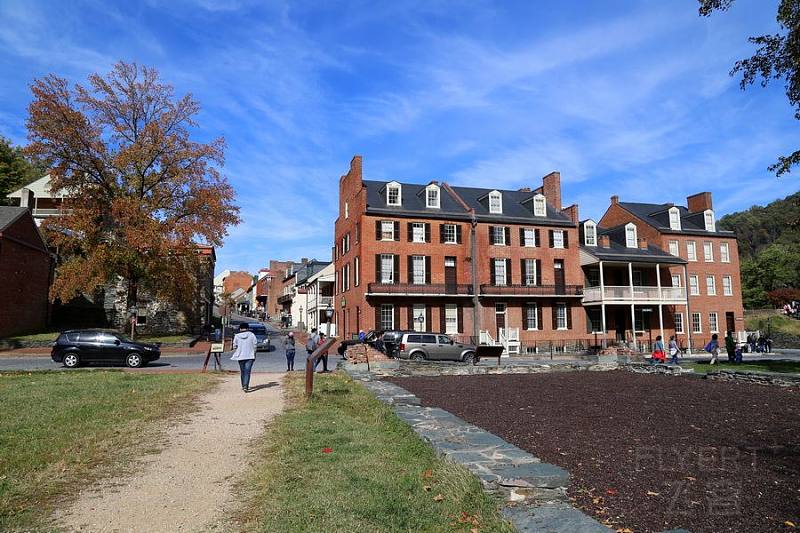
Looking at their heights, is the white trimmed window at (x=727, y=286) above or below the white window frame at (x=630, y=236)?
below

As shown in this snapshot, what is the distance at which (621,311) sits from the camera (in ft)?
136

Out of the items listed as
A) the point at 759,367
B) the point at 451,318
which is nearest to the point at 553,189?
the point at 451,318

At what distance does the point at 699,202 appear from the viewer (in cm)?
4916

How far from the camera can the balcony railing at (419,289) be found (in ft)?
117

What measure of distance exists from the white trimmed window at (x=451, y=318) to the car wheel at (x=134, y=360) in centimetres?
2047

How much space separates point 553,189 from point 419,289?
15627 mm

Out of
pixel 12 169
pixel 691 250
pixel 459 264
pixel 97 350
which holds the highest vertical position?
pixel 12 169

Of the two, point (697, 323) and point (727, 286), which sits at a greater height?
point (727, 286)

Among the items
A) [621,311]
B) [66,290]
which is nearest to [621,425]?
[66,290]

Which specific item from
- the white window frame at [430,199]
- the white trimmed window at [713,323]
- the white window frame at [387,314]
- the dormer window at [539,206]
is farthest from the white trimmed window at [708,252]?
the white window frame at [387,314]

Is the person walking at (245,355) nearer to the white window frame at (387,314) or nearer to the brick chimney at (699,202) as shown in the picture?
the white window frame at (387,314)

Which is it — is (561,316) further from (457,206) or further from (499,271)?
(457,206)

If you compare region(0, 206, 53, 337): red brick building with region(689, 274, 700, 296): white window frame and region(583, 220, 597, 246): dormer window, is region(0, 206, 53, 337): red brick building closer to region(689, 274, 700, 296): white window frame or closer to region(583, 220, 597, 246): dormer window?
region(583, 220, 597, 246): dormer window

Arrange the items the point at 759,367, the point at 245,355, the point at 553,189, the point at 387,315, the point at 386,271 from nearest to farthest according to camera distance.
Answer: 1. the point at 245,355
2. the point at 759,367
3. the point at 387,315
4. the point at 386,271
5. the point at 553,189
